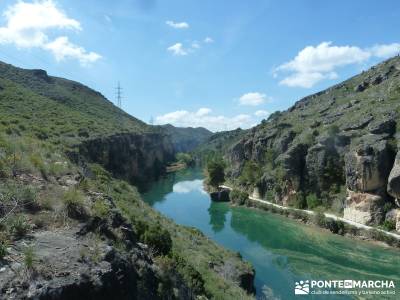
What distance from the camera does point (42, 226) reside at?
9891 mm

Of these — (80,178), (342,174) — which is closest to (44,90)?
(342,174)

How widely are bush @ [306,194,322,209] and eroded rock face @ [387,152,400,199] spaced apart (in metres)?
13.4

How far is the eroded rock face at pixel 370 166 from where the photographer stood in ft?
157

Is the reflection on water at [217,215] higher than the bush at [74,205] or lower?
lower

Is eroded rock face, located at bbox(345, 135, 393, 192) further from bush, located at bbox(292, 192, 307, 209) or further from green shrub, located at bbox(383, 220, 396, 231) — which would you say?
bush, located at bbox(292, 192, 307, 209)

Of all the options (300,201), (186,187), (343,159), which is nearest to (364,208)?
(343,159)

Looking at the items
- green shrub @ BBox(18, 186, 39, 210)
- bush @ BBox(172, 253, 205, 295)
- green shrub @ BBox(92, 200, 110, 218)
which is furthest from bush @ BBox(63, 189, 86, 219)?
bush @ BBox(172, 253, 205, 295)

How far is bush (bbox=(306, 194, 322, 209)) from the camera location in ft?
191

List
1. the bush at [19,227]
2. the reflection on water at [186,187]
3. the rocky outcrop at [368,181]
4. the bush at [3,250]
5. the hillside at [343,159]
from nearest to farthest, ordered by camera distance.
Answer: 1. the bush at [3,250]
2. the bush at [19,227]
3. the rocky outcrop at [368,181]
4. the hillside at [343,159]
5. the reflection on water at [186,187]

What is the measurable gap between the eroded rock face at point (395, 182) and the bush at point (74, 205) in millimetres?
41501

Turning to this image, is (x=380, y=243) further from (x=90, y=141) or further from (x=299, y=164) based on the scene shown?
(x=90, y=141)

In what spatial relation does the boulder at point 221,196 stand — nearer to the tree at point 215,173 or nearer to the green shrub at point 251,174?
the green shrub at point 251,174

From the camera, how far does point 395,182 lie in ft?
146

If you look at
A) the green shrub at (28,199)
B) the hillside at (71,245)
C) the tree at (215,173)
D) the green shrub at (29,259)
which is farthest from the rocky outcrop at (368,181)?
the green shrub at (29,259)
